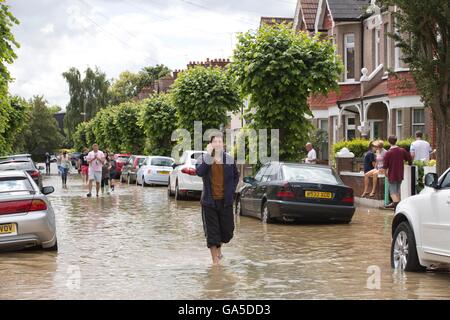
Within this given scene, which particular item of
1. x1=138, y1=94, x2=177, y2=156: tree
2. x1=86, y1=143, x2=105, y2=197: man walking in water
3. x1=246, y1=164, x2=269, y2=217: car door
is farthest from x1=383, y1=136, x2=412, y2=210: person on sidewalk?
x1=138, y1=94, x2=177, y2=156: tree

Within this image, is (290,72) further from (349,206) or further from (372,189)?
(349,206)

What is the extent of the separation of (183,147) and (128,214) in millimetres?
22237

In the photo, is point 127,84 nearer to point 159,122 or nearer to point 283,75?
point 159,122

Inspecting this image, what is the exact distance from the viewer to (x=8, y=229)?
1346 cm

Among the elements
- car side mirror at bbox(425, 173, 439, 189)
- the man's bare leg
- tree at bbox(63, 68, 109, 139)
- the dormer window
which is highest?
tree at bbox(63, 68, 109, 139)

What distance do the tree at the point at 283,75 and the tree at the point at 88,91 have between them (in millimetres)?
78669

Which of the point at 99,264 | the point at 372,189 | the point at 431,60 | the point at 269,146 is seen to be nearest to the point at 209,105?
the point at 269,146

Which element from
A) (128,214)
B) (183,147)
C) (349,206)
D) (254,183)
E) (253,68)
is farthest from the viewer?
(183,147)

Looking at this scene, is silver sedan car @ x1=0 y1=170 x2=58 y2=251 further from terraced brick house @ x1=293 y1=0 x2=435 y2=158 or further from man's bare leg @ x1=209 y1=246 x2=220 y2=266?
terraced brick house @ x1=293 y1=0 x2=435 y2=158

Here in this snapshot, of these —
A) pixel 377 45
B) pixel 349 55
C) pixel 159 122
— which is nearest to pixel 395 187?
pixel 377 45

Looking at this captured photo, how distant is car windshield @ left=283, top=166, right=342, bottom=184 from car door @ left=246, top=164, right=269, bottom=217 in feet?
3.34

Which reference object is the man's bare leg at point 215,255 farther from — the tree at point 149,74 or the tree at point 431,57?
the tree at point 149,74

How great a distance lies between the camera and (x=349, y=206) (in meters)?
19.1

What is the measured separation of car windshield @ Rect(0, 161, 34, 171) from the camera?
28734 mm
